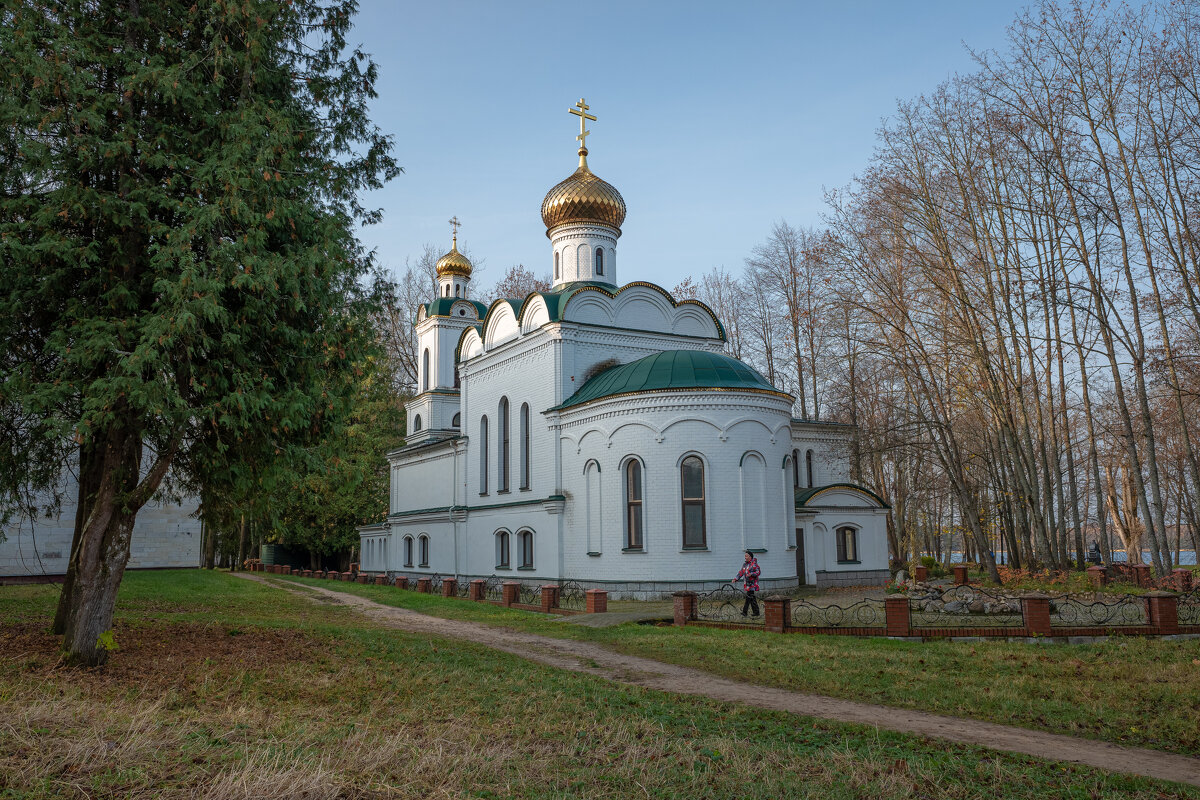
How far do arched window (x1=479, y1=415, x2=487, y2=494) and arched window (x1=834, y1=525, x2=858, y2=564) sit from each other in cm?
1104

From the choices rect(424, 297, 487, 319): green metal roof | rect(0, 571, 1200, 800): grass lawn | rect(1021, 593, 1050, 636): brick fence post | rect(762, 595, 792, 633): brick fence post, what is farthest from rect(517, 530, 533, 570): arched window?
rect(1021, 593, 1050, 636): brick fence post

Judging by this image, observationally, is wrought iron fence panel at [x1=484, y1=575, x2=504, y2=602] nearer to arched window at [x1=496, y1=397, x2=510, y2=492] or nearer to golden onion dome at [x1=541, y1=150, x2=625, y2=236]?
arched window at [x1=496, y1=397, x2=510, y2=492]

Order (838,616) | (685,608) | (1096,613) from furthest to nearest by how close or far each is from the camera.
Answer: (685,608)
(838,616)
(1096,613)

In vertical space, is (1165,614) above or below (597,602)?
above

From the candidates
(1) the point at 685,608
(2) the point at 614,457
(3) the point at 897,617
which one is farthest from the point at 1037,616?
(2) the point at 614,457

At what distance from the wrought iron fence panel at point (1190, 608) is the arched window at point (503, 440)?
17216 mm

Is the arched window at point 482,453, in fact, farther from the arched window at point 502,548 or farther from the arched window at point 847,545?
the arched window at point 847,545

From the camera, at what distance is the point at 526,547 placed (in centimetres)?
2377

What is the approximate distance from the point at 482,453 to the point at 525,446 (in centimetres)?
270

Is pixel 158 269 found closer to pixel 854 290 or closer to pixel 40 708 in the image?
pixel 40 708

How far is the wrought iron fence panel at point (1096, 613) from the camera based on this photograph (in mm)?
12438

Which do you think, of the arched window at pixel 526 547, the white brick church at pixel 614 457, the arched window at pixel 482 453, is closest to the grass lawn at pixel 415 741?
the white brick church at pixel 614 457

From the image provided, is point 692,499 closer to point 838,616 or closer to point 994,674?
point 838,616

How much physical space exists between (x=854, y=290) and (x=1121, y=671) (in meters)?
14.9
